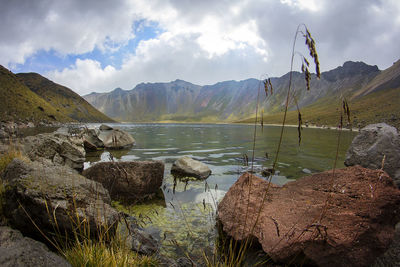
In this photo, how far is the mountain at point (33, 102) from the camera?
Answer: 88.4 meters

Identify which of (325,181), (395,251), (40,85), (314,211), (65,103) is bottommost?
(395,251)

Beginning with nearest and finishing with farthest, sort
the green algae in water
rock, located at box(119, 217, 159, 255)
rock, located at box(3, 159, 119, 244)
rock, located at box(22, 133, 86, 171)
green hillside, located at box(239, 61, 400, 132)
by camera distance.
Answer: rock, located at box(3, 159, 119, 244)
rock, located at box(119, 217, 159, 255)
the green algae in water
rock, located at box(22, 133, 86, 171)
green hillside, located at box(239, 61, 400, 132)

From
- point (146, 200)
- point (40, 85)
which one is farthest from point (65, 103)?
point (146, 200)

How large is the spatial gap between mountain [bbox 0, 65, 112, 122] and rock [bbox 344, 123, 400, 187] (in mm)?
20426

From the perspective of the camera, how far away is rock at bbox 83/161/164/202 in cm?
769

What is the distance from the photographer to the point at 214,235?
17.4 feet

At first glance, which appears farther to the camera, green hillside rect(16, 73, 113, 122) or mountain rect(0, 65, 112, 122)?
green hillside rect(16, 73, 113, 122)

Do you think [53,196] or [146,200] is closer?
[53,196]

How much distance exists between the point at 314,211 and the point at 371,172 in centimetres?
178

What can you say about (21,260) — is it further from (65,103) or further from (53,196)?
(65,103)

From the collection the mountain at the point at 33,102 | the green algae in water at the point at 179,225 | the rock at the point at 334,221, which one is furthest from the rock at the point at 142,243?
the mountain at the point at 33,102

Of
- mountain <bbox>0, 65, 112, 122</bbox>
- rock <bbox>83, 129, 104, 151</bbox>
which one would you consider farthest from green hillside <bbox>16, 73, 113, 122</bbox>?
rock <bbox>83, 129, 104, 151</bbox>

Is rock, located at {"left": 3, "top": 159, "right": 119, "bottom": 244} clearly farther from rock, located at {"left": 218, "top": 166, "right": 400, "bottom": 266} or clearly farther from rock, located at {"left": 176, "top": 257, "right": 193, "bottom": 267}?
rock, located at {"left": 218, "top": 166, "right": 400, "bottom": 266}

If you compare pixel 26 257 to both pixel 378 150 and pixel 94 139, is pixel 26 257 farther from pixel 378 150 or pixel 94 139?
pixel 94 139
